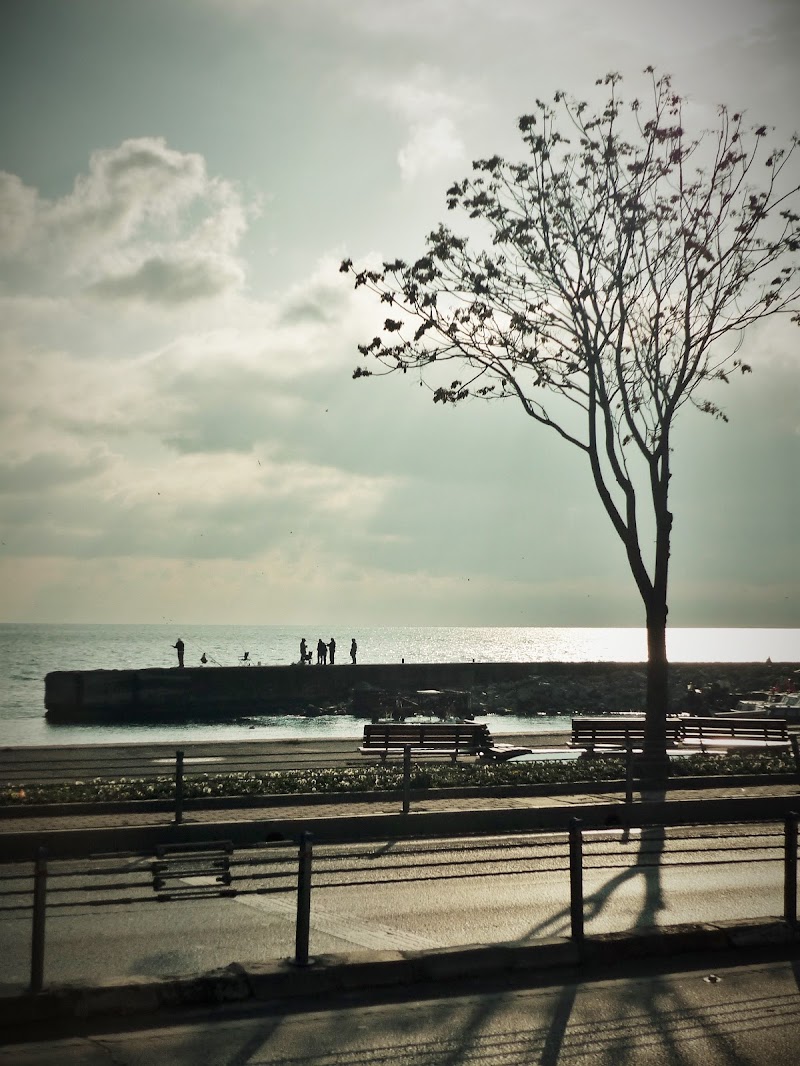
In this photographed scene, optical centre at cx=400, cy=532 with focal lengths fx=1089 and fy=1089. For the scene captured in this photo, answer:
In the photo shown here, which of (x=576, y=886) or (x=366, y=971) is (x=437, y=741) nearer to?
(x=576, y=886)

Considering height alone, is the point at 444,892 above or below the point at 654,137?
below

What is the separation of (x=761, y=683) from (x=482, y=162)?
193 feet

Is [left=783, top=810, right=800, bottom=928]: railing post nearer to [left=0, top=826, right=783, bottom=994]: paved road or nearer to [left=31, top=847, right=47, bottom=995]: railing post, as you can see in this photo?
[left=0, top=826, right=783, bottom=994]: paved road

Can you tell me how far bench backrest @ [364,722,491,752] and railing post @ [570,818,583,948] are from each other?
15.6 metres

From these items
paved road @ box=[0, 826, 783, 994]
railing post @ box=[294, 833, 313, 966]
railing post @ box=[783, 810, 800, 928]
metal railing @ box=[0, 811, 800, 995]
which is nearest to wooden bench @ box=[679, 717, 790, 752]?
metal railing @ box=[0, 811, 800, 995]

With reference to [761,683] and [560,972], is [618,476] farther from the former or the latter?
[761,683]

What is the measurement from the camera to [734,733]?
26.8 meters

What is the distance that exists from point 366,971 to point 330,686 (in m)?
62.3

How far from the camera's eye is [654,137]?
2303 centimetres

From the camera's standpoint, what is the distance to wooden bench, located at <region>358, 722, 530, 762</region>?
2397 centimetres

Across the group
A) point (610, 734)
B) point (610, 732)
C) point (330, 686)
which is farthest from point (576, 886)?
point (330, 686)

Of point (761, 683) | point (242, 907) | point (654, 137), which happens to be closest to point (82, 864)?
point (242, 907)

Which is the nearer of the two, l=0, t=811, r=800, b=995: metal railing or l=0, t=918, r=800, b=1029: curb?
l=0, t=918, r=800, b=1029: curb

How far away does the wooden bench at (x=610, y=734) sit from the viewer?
82.9ft
